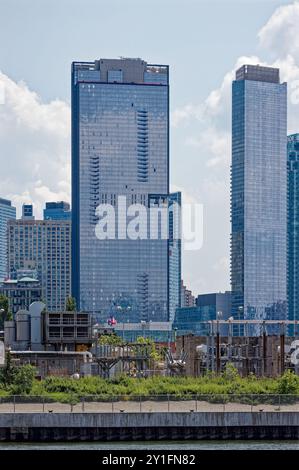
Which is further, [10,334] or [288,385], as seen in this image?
[10,334]

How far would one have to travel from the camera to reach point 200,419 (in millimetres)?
64000

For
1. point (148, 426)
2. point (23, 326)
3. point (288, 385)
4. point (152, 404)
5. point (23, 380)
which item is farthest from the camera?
point (23, 326)

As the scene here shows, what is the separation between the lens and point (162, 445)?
60.1 m

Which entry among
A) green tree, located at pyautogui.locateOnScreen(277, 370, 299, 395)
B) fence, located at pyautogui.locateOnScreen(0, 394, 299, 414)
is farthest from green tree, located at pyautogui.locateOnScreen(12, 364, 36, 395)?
green tree, located at pyautogui.locateOnScreen(277, 370, 299, 395)

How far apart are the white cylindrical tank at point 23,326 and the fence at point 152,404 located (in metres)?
33.2

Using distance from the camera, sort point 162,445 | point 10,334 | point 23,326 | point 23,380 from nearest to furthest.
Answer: point 162,445 < point 23,380 < point 10,334 < point 23,326

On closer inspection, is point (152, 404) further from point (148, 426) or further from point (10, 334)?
point (10, 334)

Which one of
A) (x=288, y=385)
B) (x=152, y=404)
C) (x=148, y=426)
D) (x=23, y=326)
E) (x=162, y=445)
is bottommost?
(x=162, y=445)

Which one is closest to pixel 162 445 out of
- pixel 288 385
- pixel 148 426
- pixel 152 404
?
pixel 148 426

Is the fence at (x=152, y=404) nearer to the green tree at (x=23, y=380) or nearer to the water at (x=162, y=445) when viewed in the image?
the water at (x=162, y=445)

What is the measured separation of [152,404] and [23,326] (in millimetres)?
35452
